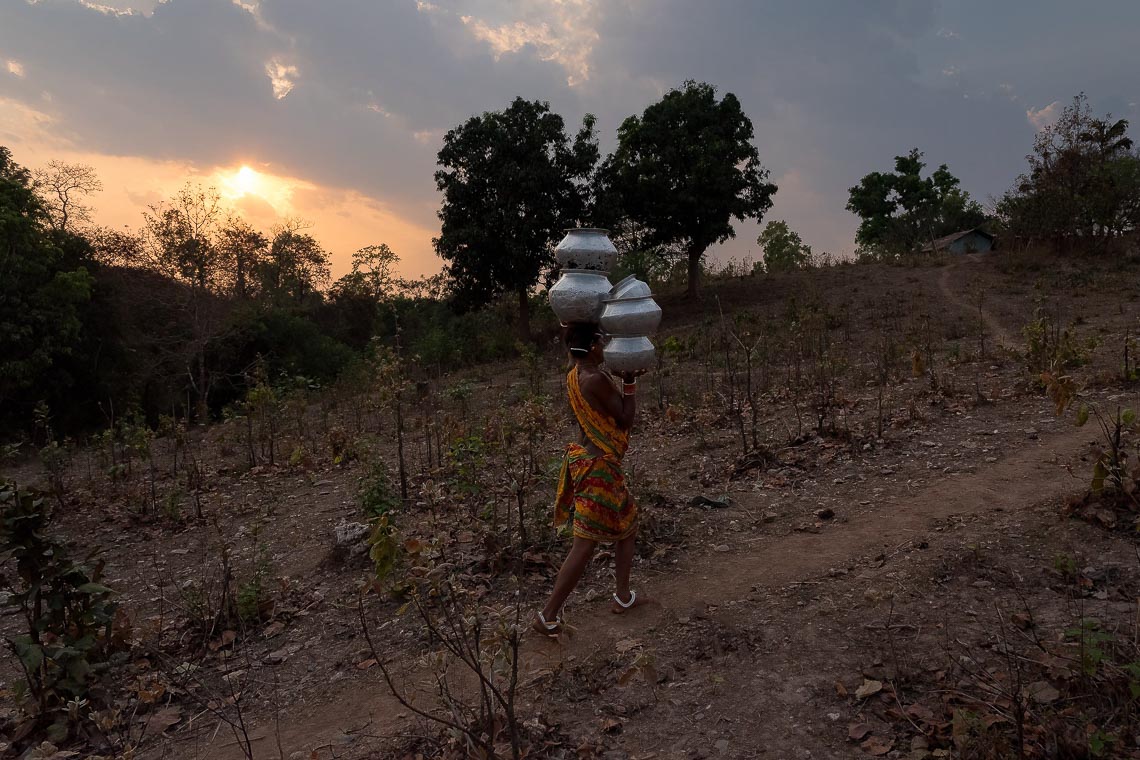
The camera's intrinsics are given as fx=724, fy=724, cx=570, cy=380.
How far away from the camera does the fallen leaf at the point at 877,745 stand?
94.4 inches

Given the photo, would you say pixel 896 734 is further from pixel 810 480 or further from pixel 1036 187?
pixel 1036 187

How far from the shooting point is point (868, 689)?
270 centimetres

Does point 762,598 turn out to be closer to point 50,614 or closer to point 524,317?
point 50,614

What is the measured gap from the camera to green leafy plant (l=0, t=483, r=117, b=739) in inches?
128

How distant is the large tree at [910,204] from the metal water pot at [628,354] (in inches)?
1657

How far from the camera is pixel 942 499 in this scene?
479 centimetres

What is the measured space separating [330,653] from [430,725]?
1.26 m

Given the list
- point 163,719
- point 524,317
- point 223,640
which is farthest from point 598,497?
point 524,317

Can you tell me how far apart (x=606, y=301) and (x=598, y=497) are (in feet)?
2.94

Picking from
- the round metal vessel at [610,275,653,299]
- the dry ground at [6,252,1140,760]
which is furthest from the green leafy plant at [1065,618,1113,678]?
the round metal vessel at [610,275,653,299]

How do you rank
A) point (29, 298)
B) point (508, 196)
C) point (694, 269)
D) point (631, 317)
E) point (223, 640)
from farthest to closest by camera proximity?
point (694, 269), point (508, 196), point (29, 298), point (223, 640), point (631, 317)

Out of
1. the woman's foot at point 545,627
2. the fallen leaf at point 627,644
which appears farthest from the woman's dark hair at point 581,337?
the fallen leaf at point 627,644

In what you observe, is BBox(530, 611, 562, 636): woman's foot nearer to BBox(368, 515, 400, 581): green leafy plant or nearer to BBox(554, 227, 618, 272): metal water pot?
BBox(368, 515, 400, 581): green leafy plant

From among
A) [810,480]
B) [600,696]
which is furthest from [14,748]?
[810,480]
